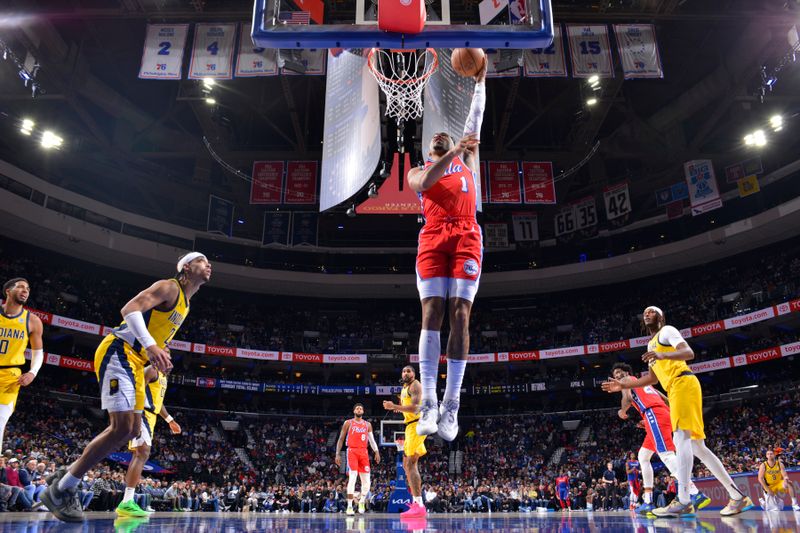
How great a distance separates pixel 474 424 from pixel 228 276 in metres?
17.5

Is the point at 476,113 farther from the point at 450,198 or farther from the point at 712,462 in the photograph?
the point at 712,462

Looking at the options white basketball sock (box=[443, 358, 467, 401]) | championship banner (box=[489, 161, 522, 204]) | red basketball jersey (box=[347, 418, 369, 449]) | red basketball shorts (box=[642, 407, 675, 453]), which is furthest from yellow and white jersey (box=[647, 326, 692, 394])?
championship banner (box=[489, 161, 522, 204])

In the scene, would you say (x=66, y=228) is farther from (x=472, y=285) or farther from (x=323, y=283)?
(x=472, y=285)

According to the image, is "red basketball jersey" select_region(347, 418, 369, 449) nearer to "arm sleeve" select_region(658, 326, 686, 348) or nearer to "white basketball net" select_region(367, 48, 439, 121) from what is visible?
"white basketball net" select_region(367, 48, 439, 121)

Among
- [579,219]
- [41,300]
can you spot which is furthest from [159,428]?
[579,219]

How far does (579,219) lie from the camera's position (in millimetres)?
30000

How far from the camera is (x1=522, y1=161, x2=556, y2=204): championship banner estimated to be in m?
22.2

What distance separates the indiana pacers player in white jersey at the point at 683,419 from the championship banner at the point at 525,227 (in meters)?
23.7

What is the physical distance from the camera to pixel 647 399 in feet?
30.1

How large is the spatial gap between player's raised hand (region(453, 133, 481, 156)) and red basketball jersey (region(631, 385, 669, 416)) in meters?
6.35

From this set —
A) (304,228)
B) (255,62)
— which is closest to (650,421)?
(255,62)

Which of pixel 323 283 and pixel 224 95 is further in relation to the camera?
pixel 323 283

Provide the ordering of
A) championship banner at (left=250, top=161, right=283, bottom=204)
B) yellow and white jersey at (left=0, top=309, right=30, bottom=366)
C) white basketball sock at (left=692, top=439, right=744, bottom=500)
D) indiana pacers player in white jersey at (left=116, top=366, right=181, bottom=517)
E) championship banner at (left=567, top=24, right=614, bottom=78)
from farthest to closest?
1. championship banner at (left=250, top=161, right=283, bottom=204)
2. championship banner at (left=567, top=24, right=614, bottom=78)
3. indiana pacers player in white jersey at (left=116, top=366, right=181, bottom=517)
4. yellow and white jersey at (left=0, top=309, right=30, bottom=366)
5. white basketball sock at (left=692, top=439, right=744, bottom=500)

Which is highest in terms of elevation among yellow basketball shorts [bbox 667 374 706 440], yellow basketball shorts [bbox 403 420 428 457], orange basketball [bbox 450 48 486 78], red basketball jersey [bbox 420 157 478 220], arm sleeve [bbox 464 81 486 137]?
orange basketball [bbox 450 48 486 78]
